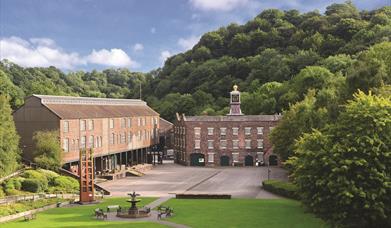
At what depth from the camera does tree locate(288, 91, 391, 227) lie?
2689 cm

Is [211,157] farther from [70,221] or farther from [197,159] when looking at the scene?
[70,221]

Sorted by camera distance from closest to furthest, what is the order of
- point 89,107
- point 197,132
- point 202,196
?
point 202,196
point 89,107
point 197,132

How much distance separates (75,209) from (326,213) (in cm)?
2461

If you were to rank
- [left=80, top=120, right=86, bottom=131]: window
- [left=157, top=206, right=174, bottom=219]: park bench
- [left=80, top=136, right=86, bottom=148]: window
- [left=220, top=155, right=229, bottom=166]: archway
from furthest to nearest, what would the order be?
1. [left=220, top=155, right=229, bottom=166]: archway
2. [left=80, top=120, right=86, bottom=131]: window
3. [left=80, top=136, right=86, bottom=148]: window
4. [left=157, top=206, right=174, bottom=219]: park bench

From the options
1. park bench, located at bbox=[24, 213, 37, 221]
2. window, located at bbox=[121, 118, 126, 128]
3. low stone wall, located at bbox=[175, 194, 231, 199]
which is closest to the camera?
park bench, located at bbox=[24, 213, 37, 221]

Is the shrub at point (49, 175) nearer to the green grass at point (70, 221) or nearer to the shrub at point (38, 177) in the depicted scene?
the shrub at point (38, 177)

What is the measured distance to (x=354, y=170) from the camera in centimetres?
2744

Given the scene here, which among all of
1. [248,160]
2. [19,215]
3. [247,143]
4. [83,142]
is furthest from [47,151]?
[248,160]

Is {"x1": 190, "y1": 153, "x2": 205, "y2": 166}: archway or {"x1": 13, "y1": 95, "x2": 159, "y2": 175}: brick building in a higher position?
{"x1": 13, "y1": 95, "x2": 159, "y2": 175}: brick building

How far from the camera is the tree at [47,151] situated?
56438 mm

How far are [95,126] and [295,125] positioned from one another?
92.8ft

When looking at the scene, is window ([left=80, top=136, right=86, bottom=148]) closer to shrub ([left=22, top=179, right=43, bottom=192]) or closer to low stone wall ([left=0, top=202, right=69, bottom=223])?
shrub ([left=22, top=179, right=43, bottom=192])

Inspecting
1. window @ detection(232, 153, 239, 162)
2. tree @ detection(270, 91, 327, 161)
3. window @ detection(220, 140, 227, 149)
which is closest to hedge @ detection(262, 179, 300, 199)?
tree @ detection(270, 91, 327, 161)

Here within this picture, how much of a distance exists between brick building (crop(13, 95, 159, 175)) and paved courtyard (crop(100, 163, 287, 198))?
5587mm
